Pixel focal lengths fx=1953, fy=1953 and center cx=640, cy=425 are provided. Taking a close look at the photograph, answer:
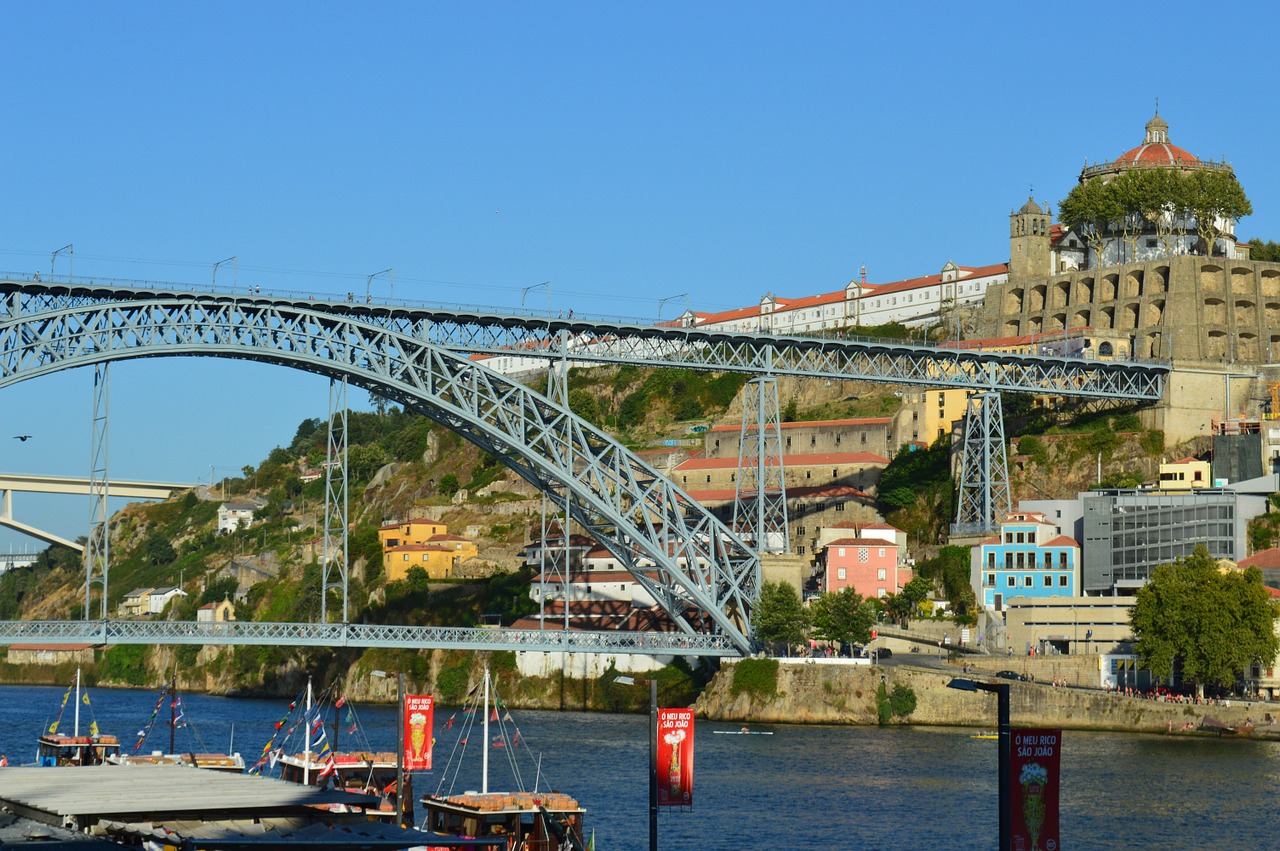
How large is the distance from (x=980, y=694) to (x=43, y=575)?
324 feet

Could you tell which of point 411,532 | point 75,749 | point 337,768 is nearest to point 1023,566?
point 411,532

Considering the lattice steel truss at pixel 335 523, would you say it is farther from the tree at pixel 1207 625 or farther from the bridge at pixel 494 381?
the tree at pixel 1207 625

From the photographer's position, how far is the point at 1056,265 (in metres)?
105

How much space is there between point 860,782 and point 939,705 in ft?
56.5

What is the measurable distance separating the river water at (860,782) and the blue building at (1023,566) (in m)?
14.1

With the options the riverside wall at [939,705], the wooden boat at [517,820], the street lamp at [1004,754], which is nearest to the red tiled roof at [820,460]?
the riverside wall at [939,705]

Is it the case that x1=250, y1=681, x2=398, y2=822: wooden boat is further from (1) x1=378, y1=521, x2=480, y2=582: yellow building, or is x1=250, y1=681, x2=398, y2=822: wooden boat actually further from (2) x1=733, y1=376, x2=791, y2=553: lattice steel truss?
(1) x1=378, y1=521, x2=480, y2=582: yellow building

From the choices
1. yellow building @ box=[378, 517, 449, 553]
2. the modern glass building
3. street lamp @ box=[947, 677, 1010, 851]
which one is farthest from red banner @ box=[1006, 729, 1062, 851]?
yellow building @ box=[378, 517, 449, 553]

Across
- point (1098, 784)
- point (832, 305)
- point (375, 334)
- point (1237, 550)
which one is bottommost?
point (1098, 784)

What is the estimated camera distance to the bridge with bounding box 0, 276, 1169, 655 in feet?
192

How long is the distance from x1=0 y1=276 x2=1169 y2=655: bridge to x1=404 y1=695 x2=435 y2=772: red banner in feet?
73.3

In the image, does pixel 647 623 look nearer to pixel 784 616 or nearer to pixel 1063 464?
pixel 784 616

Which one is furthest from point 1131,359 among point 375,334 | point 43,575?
point 43,575

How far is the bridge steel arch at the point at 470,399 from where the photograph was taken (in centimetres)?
5844
